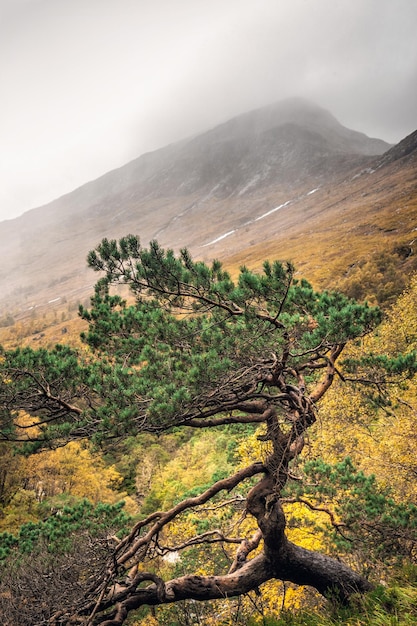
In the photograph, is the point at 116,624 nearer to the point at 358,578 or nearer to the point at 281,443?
the point at 281,443

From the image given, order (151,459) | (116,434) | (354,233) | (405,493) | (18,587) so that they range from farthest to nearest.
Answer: (354,233)
(151,459)
(405,493)
(18,587)
(116,434)

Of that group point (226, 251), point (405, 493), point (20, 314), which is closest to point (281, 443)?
point (405, 493)

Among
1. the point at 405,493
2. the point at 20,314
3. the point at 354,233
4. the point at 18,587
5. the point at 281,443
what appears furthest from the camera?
the point at 20,314

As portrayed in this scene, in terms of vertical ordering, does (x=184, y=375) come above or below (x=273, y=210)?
below

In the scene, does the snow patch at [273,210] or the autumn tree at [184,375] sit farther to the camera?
the snow patch at [273,210]

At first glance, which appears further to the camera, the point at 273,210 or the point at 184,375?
the point at 273,210

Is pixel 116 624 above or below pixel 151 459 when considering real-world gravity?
above

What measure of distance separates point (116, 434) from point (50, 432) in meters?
1.20

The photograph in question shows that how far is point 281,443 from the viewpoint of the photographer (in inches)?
258

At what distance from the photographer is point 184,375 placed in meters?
5.70

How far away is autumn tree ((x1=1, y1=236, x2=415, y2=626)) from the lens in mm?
5512

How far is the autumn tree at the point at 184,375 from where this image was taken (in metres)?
5.51

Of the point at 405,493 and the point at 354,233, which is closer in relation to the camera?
the point at 405,493

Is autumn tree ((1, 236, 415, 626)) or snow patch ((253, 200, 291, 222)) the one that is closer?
autumn tree ((1, 236, 415, 626))
